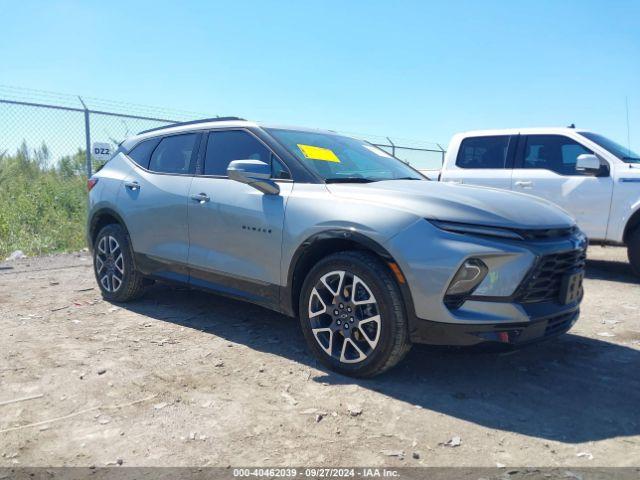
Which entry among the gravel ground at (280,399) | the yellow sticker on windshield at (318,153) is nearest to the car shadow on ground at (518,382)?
the gravel ground at (280,399)

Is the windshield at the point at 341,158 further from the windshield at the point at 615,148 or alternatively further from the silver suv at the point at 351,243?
the windshield at the point at 615,148

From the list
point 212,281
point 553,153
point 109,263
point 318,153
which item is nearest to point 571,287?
point 318,153

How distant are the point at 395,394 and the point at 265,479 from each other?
1.11 meters

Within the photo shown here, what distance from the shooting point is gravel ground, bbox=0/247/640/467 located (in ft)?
8.27

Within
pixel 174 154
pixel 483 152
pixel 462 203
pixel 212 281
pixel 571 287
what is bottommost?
pixel 212 281

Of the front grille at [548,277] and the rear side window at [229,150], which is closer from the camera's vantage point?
the front grille at [548,277]

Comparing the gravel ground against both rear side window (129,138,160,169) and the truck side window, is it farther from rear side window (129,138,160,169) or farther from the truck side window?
the truck side window

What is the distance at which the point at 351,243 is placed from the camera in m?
3.36

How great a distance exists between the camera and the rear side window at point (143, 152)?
5028 mm

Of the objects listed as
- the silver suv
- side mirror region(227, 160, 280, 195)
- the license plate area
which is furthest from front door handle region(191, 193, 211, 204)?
the license plate area

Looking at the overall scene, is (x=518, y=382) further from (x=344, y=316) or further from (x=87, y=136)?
(x=87, y=136)

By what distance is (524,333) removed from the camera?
9.72 feet

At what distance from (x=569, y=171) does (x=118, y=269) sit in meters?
5.78

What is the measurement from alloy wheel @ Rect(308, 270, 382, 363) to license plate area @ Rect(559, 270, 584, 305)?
112 centimetres
